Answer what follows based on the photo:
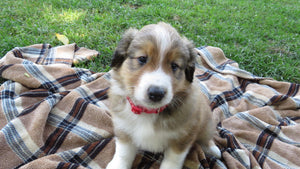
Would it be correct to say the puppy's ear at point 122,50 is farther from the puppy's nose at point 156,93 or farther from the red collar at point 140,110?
the puppy's nose at point 156,93

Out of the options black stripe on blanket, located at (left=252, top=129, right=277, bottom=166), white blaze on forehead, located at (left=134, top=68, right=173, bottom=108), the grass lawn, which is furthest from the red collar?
the grass lawn

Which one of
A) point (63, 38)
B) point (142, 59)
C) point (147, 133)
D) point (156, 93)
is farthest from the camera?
point (63, 38)

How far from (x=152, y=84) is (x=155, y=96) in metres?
0.11

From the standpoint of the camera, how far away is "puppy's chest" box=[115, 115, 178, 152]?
2.49 m

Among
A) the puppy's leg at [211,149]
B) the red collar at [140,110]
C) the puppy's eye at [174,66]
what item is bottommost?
the puppy's leg at [211,149]

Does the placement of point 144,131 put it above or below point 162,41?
below

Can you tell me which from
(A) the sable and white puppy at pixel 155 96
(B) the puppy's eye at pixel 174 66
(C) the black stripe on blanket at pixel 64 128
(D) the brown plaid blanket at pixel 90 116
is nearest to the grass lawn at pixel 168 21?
(D) the brown plaid blanket at pixel 90 116

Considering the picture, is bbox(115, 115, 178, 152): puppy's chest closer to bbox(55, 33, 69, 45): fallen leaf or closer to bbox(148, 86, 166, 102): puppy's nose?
bbox(148, 86, 166, 102): puppy's nose

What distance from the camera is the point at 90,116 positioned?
3412 mm

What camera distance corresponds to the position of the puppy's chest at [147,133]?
2.49 metres

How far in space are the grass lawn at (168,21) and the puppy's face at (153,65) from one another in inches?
83.2

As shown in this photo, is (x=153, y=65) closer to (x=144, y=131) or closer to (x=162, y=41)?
(x=162, y=41)

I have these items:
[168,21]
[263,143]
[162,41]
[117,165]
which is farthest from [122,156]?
[168,21]

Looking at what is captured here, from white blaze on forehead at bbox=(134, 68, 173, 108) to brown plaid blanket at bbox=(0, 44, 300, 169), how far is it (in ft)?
3.64
